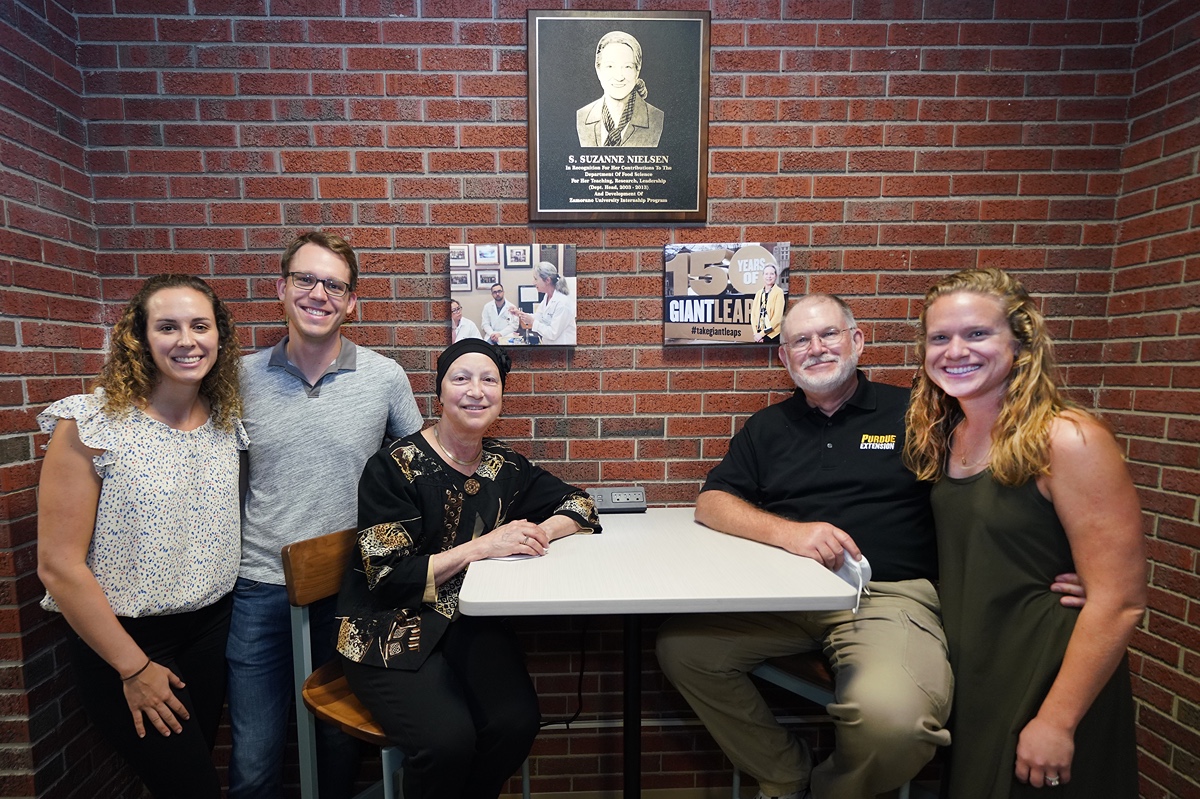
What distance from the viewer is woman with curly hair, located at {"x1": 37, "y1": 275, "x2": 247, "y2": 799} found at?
4.66 feet

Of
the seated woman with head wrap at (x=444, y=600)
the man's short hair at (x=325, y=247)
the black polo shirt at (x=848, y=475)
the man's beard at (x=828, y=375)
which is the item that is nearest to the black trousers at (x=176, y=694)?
the seated woman with head wrap at (x=444, y=600)

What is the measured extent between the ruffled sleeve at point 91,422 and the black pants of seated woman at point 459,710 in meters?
0.84

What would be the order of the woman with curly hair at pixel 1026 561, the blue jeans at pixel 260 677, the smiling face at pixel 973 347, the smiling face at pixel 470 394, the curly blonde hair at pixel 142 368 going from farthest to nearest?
the blue jeans at pixel 260 677 → the smiling face at pixel 470 394 → the curly blonde hair at pixel 142 368 → the smiling face at pixel 973 347 → the woman with curly hair at pixel 1026 561

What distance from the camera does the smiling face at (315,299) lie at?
1.75m

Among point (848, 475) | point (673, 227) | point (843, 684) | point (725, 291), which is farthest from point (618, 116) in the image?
point (843, 684)

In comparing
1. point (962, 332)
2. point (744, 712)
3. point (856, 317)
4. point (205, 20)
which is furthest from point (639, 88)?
point (744, 712)

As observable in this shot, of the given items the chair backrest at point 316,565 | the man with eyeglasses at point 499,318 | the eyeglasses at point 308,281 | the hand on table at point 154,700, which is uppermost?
the eyeglasses at point 308,281

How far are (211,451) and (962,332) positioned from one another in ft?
6.95

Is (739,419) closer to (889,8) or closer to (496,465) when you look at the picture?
(496,465)

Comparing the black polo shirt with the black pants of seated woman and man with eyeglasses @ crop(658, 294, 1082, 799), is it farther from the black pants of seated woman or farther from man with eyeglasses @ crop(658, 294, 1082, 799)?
the black pants of seated woman

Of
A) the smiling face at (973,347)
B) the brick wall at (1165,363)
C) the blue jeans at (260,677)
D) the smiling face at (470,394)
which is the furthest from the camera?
the brick wall at (1165,363)

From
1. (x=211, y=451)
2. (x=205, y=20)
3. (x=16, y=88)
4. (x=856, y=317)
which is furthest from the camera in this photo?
(x=856, y=317)

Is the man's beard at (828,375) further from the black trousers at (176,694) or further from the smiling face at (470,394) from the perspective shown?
the black trousers at (176,694)

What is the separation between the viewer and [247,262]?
2.05 meters
